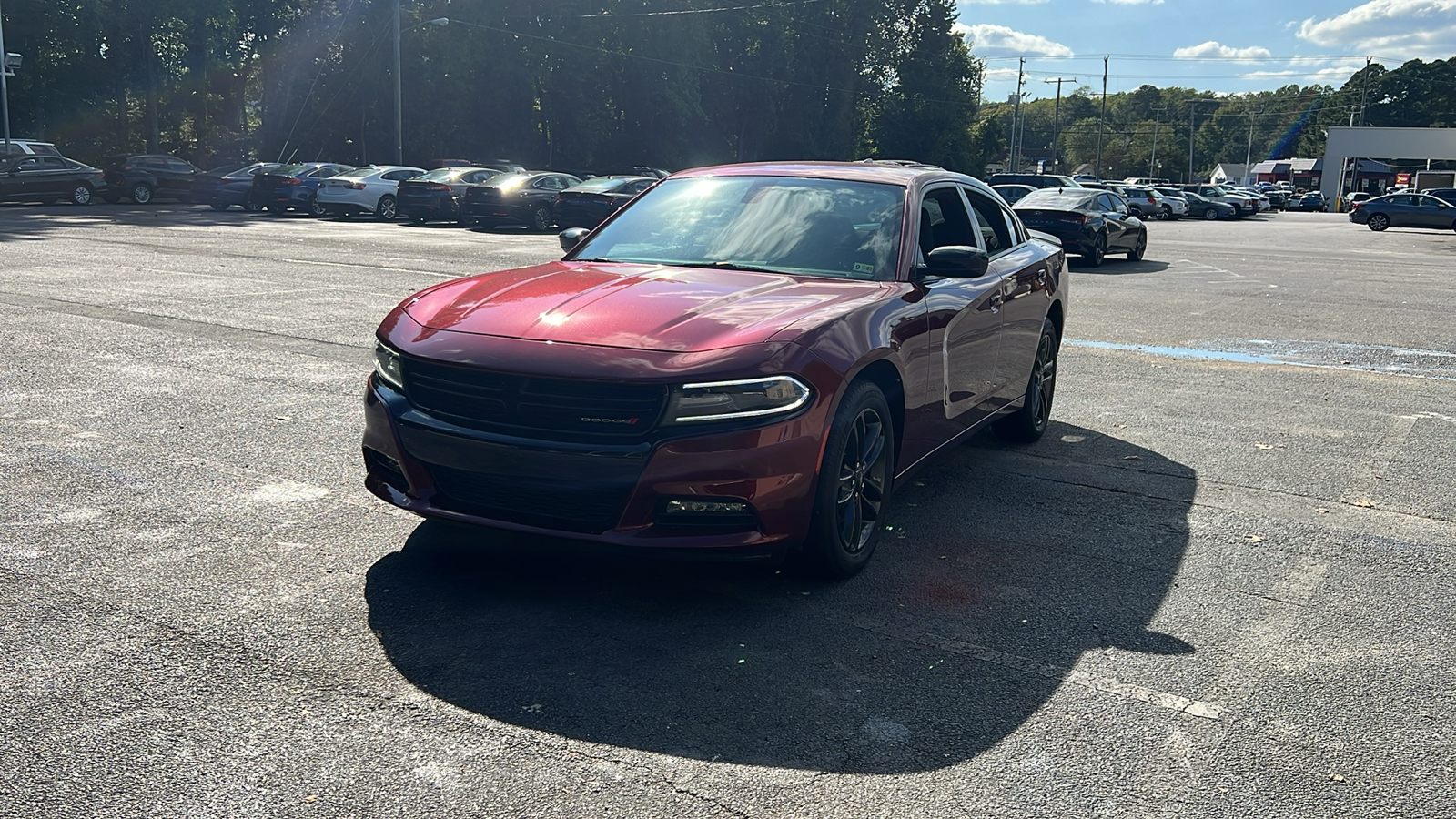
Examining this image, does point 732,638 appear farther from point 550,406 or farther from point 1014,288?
point 1014,288

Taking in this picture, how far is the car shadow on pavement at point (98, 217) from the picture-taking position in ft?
76.2

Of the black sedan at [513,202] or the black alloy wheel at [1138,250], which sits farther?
the black sedan at [513,202]

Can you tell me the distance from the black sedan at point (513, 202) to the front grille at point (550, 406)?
86.0 ft

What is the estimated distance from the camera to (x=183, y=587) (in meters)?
4.39

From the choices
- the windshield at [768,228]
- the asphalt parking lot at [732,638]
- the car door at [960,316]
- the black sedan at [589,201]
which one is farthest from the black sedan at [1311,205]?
the windshield at [768,228]

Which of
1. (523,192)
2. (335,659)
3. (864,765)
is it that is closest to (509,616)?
(335,659)

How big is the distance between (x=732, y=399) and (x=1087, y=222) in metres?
17.6

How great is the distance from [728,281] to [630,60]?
188ft

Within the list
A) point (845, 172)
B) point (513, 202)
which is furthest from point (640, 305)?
point (513, 202)

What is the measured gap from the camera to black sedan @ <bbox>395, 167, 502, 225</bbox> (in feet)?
101

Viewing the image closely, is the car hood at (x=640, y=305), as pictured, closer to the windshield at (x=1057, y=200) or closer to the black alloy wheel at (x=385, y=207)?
the windshield at (x=1057, y=200)

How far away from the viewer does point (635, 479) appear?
405 centimetres

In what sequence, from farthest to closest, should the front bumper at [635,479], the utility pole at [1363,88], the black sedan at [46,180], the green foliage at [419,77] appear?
1. the utility pole at [1363,88]
2. the green foliage at [419,77]
3. the black sedan at [46,180]
4. the front bumper at [635,479]

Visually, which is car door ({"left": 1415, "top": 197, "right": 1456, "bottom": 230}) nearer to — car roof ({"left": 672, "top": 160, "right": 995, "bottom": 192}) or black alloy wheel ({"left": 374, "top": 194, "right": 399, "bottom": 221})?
black alloy wheel ({"left": 374, "top": 194, "right": 399, "bottom": 221})
